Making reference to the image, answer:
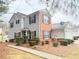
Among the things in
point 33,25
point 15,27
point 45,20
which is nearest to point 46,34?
point 45,20

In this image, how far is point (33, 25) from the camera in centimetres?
Result: 3297

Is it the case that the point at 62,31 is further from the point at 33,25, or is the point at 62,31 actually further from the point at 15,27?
the point at 15,27

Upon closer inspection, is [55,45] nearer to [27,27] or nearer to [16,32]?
[27,27]

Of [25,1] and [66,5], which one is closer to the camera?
[66,5]

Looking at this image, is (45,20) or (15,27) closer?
(45,20)

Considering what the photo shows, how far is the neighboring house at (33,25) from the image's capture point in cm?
3195

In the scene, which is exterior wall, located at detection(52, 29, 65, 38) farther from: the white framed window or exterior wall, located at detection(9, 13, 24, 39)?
exterior wall, located at detection(9, 13, 24, 39)

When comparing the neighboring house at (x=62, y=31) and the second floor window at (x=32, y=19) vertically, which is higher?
the second floor window at (x=32, y=19)

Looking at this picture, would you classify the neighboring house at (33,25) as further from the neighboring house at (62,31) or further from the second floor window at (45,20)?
the neighboring house at (62,31)

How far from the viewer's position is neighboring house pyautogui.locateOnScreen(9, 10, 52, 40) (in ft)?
105

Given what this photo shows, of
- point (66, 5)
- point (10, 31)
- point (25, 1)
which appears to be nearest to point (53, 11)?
point (66, 5)

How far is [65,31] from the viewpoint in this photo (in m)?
33.8

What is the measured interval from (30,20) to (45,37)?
13.8 ft

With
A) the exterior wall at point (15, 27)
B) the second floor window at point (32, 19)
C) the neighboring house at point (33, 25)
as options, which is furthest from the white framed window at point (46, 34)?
the exterior wall at point (15, 27)
